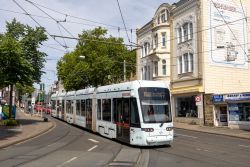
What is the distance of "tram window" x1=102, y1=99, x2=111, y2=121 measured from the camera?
2221 cm

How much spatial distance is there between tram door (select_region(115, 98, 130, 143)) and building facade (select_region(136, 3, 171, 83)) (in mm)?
23768

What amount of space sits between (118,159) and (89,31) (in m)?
43.3

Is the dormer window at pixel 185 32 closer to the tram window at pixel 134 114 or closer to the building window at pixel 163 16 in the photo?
the building window at pixel 163 16

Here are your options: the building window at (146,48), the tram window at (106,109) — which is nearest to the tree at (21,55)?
the tram window at (106,109)

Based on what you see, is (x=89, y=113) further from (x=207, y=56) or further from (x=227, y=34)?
(x=227, y=34)

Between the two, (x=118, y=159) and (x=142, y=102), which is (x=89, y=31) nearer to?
(x=142, y=102)

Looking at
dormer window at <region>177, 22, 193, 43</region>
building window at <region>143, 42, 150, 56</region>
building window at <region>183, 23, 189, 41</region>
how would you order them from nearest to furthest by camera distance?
1. dormer window at <region>177, 22, 193, 43</region>
2. building window at <region>183, 23, 189, 41</region>
3. building window at <region>143, 42, 150, 56</region>

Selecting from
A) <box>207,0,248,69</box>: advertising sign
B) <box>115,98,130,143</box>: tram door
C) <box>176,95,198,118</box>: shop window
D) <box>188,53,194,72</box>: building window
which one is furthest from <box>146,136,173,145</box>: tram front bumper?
<box>188,53,194,72</box>: building window

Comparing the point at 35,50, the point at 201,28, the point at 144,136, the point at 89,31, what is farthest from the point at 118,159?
the point at 89,31

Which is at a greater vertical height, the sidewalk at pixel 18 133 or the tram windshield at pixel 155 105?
the tram windshield at pixel 155 105

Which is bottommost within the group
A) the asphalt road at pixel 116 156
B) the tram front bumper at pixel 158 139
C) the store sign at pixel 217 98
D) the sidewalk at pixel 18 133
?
the asphalt road at pixel 116 156

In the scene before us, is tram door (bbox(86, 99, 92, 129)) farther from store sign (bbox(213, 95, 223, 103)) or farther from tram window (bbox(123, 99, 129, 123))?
store sign (bbox(213, 95, 223, 103))

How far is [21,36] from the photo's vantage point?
35438 millimetres

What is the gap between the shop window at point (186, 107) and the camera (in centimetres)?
4069
